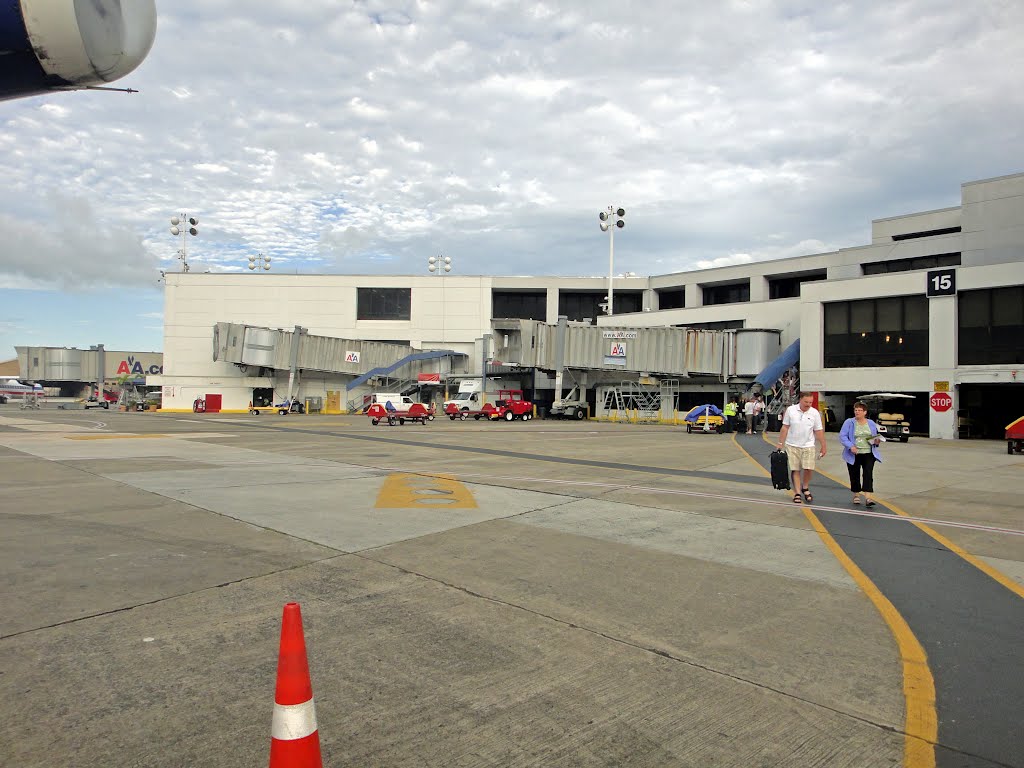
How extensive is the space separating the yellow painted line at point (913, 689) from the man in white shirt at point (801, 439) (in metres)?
4.70

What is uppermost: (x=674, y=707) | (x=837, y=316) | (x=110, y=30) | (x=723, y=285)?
(x=723, y=285)

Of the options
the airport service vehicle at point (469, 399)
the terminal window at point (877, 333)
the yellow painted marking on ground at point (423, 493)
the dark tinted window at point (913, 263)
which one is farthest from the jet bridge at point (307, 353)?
the yellow painted marking on ground at point (423, 493)

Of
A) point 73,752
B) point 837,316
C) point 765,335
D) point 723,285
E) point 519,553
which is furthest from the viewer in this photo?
point 723,285

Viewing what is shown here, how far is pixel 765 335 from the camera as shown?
45.8m

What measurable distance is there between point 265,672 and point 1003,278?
36.0 metres

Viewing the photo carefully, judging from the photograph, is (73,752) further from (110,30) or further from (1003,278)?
(1003,278)

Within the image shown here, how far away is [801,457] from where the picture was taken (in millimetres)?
11000

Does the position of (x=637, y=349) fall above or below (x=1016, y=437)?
above

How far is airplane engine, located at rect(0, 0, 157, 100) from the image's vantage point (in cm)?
362

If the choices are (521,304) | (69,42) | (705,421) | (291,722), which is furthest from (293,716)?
(521,304)

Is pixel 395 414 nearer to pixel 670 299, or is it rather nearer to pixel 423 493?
pixel 423 493

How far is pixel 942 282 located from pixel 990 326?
290 centimetres

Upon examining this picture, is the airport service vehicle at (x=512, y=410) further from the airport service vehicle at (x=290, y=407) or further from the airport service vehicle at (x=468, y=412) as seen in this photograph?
the airport service vehicle at (x=290, y=407)

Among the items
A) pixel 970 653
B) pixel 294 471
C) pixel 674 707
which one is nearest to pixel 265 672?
pixel 674 707
